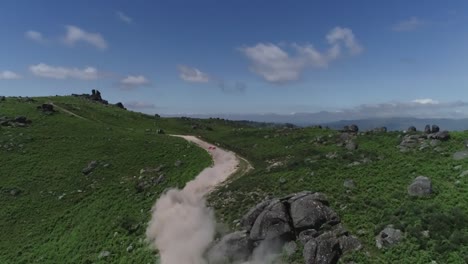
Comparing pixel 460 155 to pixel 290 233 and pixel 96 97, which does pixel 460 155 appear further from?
pixel 96 97

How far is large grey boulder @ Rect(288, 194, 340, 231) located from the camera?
3322cm

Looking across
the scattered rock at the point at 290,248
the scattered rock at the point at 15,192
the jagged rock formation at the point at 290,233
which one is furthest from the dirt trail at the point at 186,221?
the scattered rock at the point at 15,192

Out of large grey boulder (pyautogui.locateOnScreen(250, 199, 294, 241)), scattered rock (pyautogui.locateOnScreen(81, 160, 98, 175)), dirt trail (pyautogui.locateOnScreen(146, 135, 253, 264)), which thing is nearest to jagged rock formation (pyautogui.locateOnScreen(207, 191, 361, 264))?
large grey boulder (pyautogui.locateOnScreen(250, 199, 294, 241))

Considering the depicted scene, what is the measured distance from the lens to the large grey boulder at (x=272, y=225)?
32.7m

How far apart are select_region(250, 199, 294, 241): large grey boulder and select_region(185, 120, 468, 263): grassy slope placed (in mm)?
2660

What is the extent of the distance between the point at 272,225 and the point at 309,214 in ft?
11.2

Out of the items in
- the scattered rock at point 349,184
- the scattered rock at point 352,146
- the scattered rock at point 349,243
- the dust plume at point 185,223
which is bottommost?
the dust plume at point 185,223

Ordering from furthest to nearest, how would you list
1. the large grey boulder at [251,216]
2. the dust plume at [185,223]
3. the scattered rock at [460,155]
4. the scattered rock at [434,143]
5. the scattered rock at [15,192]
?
the scattered rock at [15,192] → the scattered rock at [434,143] → the scattered rock at [460,155] → the large grey boulder at [251,216] → the dust plume at [185,223]

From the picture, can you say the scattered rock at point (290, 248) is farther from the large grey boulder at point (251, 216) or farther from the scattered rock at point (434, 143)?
the scattered rock at point (434, 143)

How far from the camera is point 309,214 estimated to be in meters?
33.8

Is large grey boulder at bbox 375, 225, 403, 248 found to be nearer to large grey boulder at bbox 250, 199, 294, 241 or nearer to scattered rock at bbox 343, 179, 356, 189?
large grey boulder at bbox 250, 199, 294, 241

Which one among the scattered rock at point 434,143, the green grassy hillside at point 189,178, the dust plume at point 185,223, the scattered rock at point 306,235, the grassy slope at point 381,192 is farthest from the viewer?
the scattered rock at point 434,143

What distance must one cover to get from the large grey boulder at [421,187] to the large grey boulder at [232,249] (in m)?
17.3

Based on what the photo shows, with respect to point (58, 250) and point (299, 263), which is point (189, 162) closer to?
point (58, 250)
